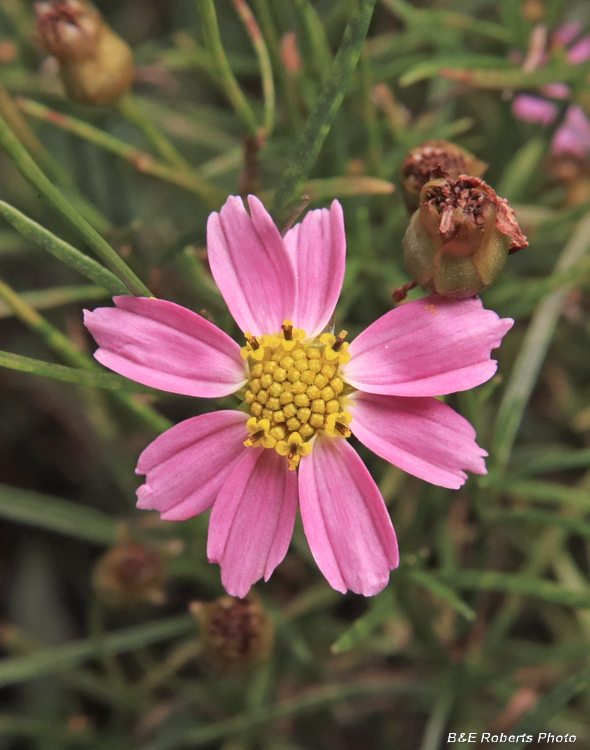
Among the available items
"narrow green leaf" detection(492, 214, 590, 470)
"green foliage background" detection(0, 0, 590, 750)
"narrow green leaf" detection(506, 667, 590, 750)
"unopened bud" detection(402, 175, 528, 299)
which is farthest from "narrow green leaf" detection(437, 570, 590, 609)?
"unopened bud" detection(402, 175, 528, 299)

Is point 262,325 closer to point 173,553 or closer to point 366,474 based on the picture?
point 366,474

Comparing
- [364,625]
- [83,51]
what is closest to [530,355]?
[364,625]

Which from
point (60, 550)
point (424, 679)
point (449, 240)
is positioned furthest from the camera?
point (60, 550)

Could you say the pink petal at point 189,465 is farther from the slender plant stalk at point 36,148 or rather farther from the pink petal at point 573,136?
the pink petal at point 573,136

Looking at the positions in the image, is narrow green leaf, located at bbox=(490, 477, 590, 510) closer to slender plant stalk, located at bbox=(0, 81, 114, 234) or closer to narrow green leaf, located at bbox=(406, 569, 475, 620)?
narrow green leaf, located at bbox=(406, 569, 475, 620)

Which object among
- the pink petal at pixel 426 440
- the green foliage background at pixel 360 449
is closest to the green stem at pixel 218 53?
the green foliage background at pixel 360 449

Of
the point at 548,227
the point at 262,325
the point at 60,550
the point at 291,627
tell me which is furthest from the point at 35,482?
the point at 548,227

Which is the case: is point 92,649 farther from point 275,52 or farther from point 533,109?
point 533,109
